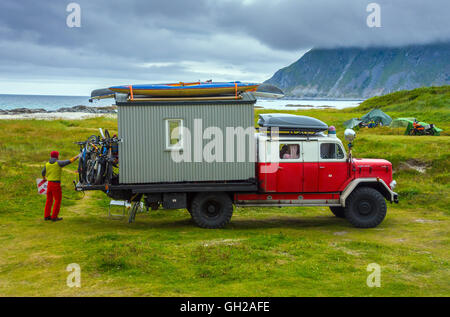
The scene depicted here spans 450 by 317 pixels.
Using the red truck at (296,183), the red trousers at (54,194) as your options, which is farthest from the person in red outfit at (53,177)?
the red truck at (296,183)

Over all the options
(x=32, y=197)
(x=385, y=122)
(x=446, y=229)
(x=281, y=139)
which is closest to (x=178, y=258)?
(x=281, y=139)

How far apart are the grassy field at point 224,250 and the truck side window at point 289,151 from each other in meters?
2.12

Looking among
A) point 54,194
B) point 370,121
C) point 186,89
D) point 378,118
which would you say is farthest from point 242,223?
point 378,118

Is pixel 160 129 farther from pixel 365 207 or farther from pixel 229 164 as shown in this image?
pixel 365 207

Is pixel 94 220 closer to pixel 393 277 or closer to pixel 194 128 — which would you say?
pixel 194 128

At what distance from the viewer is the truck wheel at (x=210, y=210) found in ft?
42.5

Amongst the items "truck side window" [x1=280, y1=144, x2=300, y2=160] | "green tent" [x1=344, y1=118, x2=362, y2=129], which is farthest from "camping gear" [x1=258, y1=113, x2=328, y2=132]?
"green tent" [x1=344, y1=118, x2=362, y2=129]

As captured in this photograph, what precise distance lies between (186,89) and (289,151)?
347 centimetres

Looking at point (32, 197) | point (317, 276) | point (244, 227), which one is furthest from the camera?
point (32, 197)

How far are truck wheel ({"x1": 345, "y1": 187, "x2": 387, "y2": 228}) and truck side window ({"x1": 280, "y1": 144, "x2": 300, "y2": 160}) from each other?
209cm

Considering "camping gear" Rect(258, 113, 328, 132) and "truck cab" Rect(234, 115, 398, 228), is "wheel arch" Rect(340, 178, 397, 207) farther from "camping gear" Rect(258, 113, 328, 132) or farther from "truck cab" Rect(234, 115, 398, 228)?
"camping gear" Rect(258, 113, 328, 132)

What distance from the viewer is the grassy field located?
8.12m
